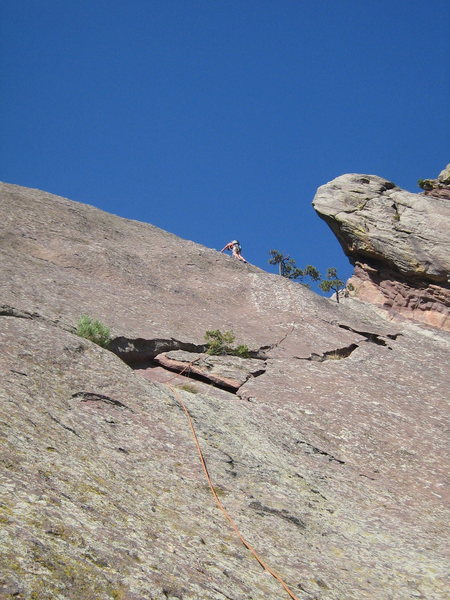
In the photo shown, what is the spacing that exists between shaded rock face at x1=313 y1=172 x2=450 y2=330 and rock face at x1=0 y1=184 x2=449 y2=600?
12.9 ft

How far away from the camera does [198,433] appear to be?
44.2ft

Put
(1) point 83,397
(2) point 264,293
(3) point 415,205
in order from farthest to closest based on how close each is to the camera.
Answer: (3) point 415,205
(2) point 264,293
(1) point 83,397

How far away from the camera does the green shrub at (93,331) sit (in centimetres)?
1681

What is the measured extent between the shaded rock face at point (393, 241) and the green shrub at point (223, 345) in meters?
11.9

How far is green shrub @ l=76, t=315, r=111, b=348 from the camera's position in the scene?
16812 mm

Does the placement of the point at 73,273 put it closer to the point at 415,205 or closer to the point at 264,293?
the point at 264,293

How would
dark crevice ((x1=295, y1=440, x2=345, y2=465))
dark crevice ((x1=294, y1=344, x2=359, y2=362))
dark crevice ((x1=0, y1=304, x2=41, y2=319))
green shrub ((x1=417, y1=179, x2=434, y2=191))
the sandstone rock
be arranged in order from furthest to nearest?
green shrub ((x1=417, y1=179, x2=434, y2=191)) → dark crevice ((x1=294, y1=344, x2=359, y2=362)) → the sandstone rock → dark crevice ((x1=0, y1=304, x2=41, y2=319)) → dark crevice ((x1=295, y1=440, x2=345, y2=465))

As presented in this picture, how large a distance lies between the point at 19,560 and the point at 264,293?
1946 cm

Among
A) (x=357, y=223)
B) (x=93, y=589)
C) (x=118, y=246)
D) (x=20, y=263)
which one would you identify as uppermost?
(x=357, y=223)

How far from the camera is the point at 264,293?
25594mm

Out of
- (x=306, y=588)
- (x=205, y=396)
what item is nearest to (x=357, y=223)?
(x=205, y=396)

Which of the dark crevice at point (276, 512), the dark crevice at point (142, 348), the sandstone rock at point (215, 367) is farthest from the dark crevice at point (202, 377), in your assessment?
the dark crevice at point (276, 512)

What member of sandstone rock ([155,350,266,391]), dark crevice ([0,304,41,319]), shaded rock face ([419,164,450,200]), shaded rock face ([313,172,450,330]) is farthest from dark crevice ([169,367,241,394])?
shaded rock face ([419,164,450,200])

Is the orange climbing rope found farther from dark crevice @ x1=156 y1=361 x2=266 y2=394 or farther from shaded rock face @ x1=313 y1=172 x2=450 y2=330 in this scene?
shaded rock face @ x1=313 y1=172 x2=450 y2=330
